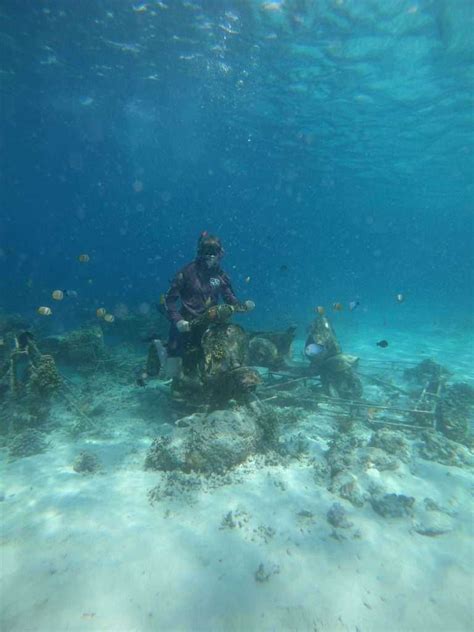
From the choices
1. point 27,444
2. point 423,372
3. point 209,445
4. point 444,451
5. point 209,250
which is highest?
point 209,250

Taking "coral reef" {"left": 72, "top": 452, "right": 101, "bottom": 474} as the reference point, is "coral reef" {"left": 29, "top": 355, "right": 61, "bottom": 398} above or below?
above

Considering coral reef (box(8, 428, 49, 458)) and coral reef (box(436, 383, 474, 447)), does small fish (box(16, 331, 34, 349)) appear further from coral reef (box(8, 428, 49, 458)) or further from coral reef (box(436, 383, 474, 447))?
coral reef (box(436, 383, 474, 447))

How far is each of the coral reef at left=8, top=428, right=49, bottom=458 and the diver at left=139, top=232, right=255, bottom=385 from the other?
2.23 meters

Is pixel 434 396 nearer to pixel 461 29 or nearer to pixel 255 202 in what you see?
pixel 461 29

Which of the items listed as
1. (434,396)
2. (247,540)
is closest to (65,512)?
(247,540)

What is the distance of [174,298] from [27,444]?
4041 mm

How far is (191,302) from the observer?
741 centimetres

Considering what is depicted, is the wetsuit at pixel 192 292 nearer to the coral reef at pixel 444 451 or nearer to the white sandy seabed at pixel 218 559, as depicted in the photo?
the white sandy seabed at pixel 218 559

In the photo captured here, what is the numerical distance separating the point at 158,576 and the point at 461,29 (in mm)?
24327

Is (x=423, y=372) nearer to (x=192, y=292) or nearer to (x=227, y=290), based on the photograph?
(x=227, y=290)

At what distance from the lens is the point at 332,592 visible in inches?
149

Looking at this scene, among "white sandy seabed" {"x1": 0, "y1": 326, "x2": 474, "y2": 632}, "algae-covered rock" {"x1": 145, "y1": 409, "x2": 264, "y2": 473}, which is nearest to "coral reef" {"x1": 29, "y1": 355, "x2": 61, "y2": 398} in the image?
"white sandy seabed" {"x1": 0, "y1": 326, "x2": 474, "y2": 632}

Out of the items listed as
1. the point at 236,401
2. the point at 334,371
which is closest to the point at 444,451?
the point at 334,371

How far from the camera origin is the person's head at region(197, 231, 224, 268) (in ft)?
23.2
